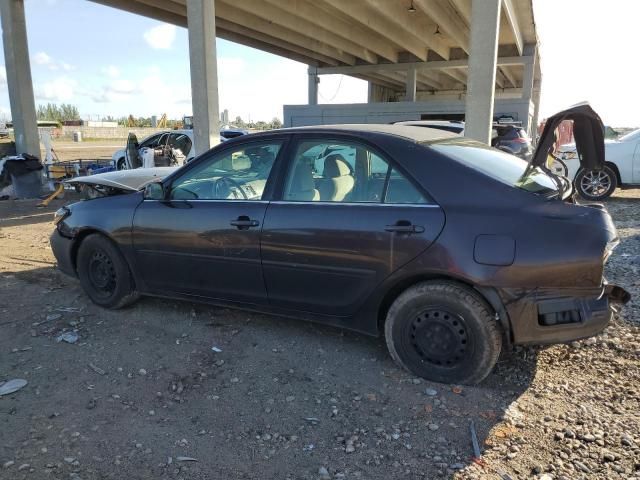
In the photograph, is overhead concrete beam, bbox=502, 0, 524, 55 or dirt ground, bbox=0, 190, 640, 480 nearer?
dirt ground, bbox=0, 190, 640, 480

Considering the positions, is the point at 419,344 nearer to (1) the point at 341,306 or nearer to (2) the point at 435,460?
(1) the point at 341,306

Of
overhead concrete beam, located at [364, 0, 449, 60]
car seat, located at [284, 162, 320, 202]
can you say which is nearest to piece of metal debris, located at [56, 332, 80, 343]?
car seat, located at [284, 162, 320, 202]

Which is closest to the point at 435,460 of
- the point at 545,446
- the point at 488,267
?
the point at 545,446

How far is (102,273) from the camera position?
4398 mm

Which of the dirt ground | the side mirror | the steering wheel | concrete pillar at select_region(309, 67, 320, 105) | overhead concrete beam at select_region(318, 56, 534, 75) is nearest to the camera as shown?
the dirt ground

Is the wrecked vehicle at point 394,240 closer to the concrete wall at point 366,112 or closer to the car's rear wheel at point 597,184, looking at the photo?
the car's rear wheel at point 597,184

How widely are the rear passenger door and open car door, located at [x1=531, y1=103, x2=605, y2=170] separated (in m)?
0.89

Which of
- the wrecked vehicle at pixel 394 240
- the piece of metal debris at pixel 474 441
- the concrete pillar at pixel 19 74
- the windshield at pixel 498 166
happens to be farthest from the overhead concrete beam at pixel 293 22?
the piece of metal debris at pixel 474 441

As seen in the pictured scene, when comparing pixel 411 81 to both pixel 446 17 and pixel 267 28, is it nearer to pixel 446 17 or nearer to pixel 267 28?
pixel 446 17

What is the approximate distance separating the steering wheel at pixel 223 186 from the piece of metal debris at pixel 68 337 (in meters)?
1.59

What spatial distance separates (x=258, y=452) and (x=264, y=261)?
134 centimetres

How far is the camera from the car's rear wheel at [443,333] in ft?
9.73

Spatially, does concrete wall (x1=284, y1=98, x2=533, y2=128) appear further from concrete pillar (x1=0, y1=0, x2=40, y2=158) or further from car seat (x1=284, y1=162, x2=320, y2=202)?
car seat (x1=284, y1=162, x2=320, y2=202)

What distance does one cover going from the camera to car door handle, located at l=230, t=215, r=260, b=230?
3531 mm
